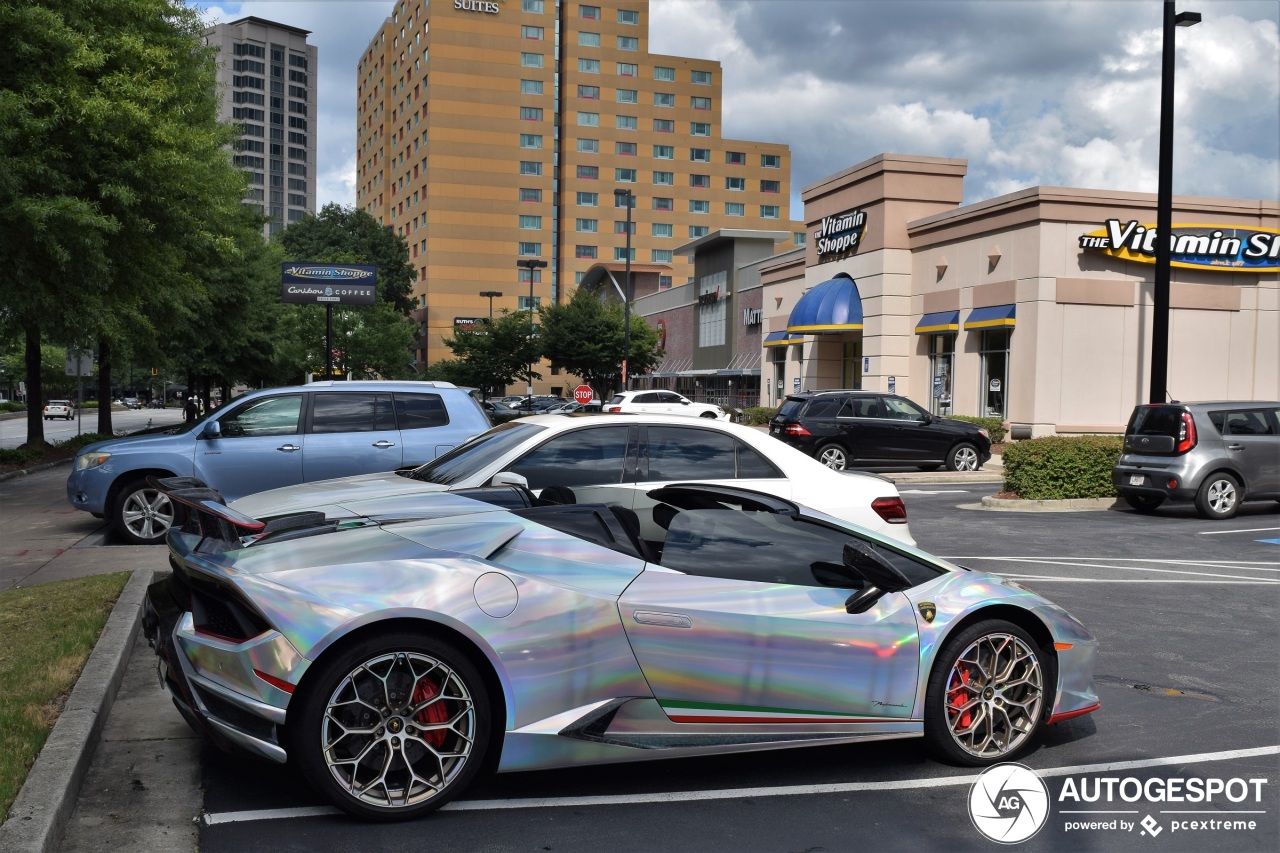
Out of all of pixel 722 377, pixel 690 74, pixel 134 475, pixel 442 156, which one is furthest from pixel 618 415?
pixel 690 74

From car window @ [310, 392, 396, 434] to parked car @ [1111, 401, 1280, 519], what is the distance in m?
10.3

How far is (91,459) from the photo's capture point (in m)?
11.6

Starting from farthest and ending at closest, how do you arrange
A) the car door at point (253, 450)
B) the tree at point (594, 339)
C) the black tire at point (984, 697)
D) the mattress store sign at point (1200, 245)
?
the tree at point (594, 339) < the mattress store sign at point (1200, 245) < the car door at point (253, 450) < the black tire at point (984, 697)

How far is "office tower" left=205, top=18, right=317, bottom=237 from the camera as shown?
190m

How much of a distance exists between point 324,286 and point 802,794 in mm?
25202

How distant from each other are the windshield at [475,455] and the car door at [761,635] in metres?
2.79

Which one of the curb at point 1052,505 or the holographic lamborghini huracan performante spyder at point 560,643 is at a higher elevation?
the holographic lamborghini huracan performante spyder at point 560,643

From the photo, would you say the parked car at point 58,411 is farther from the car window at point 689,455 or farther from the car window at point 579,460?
the car window at point 689,455

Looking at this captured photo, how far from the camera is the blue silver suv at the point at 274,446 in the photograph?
11.4m

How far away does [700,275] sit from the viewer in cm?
5719

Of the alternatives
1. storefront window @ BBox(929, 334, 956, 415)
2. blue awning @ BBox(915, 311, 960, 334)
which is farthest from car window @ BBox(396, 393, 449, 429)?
storefront window @ BBox(929, 334, 956, 415)

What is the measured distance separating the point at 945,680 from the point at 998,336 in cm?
2715

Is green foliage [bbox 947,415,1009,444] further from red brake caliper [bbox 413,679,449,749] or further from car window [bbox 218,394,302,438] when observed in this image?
red brake caliper [bbox 413,679,449,749]

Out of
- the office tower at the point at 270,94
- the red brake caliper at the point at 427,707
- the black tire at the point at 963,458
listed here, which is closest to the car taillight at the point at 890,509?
the red brake caliper at the point at 427,707
